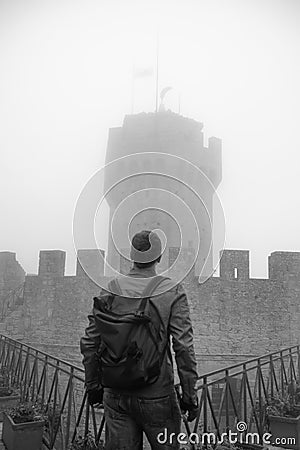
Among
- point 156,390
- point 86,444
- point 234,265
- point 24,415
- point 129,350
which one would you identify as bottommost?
point 86,444

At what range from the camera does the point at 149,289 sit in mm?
2154

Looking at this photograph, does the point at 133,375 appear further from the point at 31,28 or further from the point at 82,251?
the point at 31,28

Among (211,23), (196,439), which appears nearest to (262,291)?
(211,23)

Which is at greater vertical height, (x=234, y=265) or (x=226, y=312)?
(x=234, y=265)

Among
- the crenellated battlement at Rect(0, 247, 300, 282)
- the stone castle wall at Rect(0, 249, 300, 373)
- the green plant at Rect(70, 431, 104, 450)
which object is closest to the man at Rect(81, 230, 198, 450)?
the green plant at Rect(70, 431, 104, 450)

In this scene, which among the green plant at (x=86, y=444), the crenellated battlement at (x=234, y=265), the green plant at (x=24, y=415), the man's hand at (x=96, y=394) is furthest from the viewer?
the crenellated battlement at (x=234, y=265)

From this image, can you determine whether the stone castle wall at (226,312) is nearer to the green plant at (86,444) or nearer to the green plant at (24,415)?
the green plant at (24,415)

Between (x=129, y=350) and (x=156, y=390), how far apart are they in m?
0.24

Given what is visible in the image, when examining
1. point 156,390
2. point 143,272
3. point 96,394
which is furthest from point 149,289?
point 96,394

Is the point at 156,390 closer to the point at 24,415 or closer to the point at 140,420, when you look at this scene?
the point at 140,420

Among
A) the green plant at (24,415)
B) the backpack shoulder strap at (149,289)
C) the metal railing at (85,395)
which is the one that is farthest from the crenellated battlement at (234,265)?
the backpack shoulder strap at (149,289)

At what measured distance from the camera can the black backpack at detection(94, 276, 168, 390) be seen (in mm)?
1977

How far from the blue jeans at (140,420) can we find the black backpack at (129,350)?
0.10 m

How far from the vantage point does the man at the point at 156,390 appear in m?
2.04
